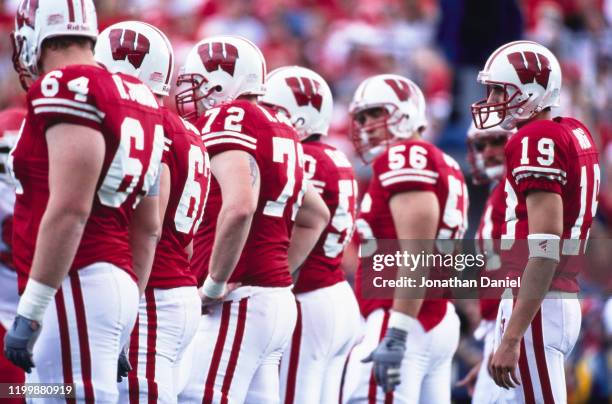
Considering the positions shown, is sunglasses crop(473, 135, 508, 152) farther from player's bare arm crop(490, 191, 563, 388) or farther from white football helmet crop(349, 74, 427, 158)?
player's bare arm crop(490, 191, 563, 388)

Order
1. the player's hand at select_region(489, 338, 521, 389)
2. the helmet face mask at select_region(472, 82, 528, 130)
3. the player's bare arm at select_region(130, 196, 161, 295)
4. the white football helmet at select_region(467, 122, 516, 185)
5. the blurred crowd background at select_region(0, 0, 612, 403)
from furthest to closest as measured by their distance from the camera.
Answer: the blurred crowd background at select_region(0, 0, 612, 403), the white football helmet at select_region(467, 122, 516, 185), the helmet face mask at select_region(472, 82, 528, 130), the player's hand at select_region(489, 338, 521, 389), the player's bare arm at select_region(130, 196, 161, 295)

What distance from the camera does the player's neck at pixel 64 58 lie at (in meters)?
4.29

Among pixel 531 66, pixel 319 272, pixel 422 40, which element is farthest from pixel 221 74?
pixel 422 40

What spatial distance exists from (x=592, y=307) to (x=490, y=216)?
3.23 meters

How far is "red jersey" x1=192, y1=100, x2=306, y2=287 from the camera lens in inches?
217

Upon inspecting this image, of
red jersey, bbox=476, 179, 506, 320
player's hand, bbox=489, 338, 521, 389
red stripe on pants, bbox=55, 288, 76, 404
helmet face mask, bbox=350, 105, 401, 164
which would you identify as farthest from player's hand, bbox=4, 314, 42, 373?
helmet face mask, bbox=350, 105, 401, 164

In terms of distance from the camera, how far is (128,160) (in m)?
4.25

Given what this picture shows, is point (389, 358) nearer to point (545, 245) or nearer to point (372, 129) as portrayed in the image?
point (545, 245)

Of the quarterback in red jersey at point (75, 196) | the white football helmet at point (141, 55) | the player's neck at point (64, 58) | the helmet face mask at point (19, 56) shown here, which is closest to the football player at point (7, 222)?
the white football helmet at point (141, 55)

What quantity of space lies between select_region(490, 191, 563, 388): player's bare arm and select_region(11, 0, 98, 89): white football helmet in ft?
6.81

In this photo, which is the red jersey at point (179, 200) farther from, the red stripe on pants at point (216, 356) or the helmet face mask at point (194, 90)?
the helmet face mask at point (194, 90)

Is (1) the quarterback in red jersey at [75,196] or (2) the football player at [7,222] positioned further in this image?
(2) the football player at [7,222]

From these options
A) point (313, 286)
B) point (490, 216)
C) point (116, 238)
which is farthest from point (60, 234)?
point (490, 216)

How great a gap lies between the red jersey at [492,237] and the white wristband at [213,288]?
5.75ft
